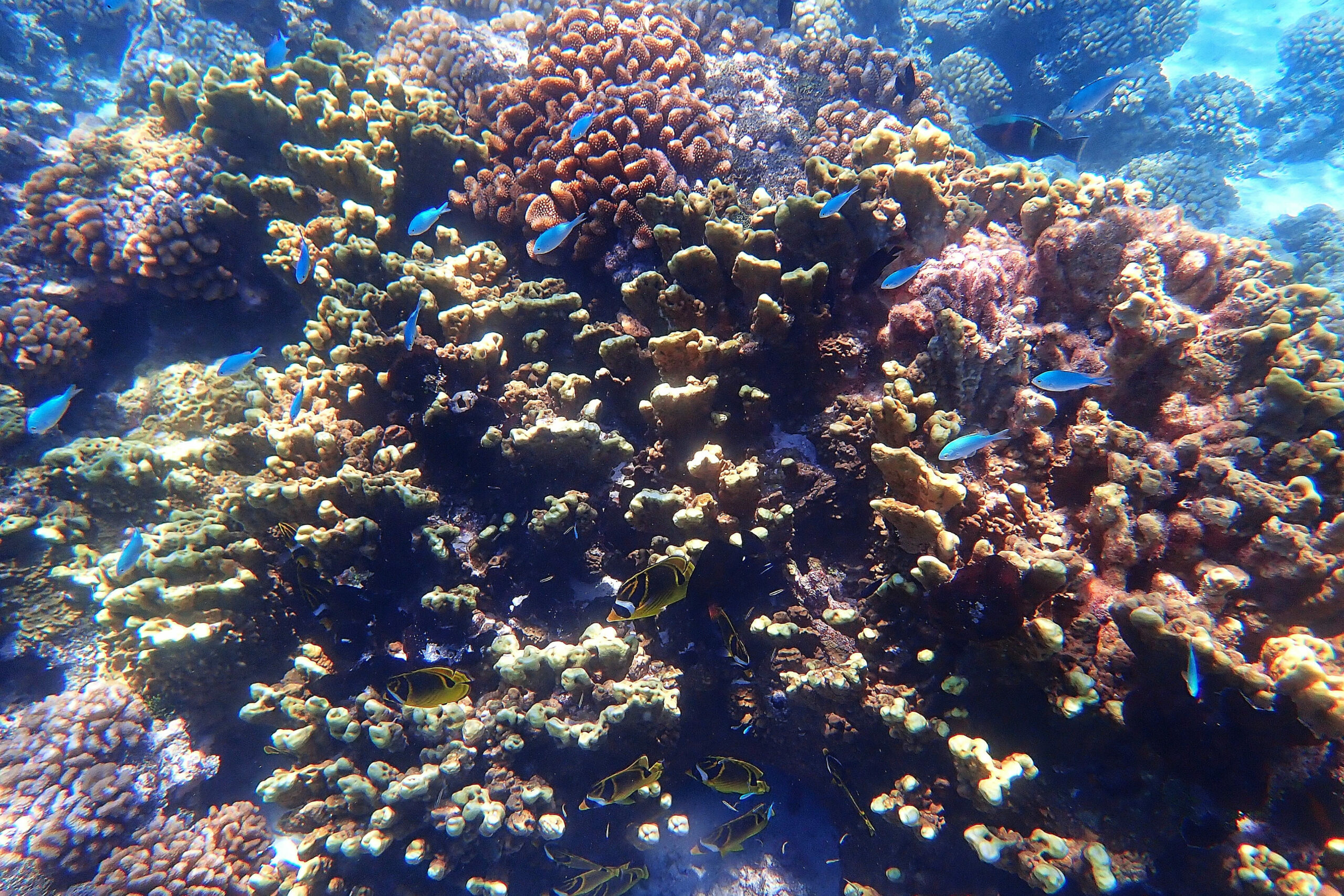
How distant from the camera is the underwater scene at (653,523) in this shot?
2678 mm

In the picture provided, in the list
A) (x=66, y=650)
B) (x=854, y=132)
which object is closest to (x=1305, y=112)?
(x=854, y=132)

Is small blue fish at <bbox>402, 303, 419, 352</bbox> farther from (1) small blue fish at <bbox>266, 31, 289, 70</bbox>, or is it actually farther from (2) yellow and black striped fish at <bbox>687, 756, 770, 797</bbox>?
(1) small blue fish at <bbox>266, 31, 289, 70</bbox>

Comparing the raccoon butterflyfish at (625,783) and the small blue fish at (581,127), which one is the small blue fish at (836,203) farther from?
the raccoon butterflyfish at (625,783)

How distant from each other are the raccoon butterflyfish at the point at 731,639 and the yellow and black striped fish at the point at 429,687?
55.7 inches

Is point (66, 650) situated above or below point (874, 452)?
below

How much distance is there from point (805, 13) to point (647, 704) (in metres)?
9.74

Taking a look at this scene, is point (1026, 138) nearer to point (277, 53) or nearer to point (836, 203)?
point (836, 203)

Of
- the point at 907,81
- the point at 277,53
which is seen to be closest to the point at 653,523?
the point at 907,81

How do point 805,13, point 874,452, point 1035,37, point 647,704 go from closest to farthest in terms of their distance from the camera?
point 874,452, point 647,704, point 805,13, point 1035,37

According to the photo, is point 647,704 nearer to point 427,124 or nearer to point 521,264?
point 521,264

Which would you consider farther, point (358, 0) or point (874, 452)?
point (358, 0)

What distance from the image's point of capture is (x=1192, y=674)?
2.14m

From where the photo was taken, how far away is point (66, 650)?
4402mm

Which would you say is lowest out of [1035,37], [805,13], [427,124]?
[427,124]
